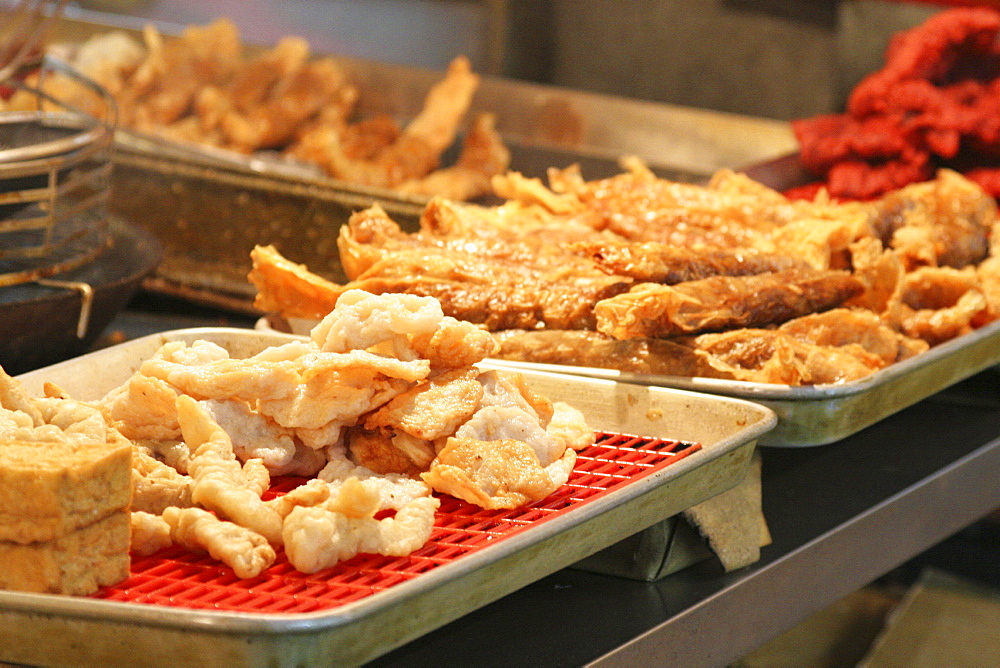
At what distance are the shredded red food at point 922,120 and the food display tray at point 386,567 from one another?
162 cm

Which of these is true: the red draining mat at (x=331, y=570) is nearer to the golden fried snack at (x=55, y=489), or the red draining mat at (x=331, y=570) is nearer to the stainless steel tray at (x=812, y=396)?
the golden fried snack at (x=55, y=489)

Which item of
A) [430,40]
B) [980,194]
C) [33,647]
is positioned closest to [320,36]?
[430,40]

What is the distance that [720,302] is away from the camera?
173 cm

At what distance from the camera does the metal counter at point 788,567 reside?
1.33m

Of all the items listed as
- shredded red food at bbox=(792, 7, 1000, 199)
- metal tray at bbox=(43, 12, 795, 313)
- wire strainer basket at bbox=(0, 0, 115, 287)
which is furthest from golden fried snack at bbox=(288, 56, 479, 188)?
wire strainer basket at bbox=(0, 0, 115, 287)

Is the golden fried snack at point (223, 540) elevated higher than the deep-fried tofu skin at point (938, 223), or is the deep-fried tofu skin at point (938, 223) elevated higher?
the deep-fried tofu skin at point (938, 223)

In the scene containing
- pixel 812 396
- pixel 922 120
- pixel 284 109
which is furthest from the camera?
pixel 284 109

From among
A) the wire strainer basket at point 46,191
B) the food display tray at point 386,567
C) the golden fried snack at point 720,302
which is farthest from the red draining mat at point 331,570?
the wire strainer basket at point 46,191

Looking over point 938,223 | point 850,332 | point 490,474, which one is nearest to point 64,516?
point 490,474

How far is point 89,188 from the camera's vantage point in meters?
2.93

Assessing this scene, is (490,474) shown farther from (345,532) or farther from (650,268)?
(650,268)

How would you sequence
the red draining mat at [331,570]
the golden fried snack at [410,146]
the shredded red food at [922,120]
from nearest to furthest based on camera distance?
the red draining mat at [331,570]
the shredded red food at [922,120]
the golden fried snack at [410,146]

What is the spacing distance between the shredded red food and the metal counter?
851 mm

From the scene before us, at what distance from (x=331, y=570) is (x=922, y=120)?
234 centimetres
